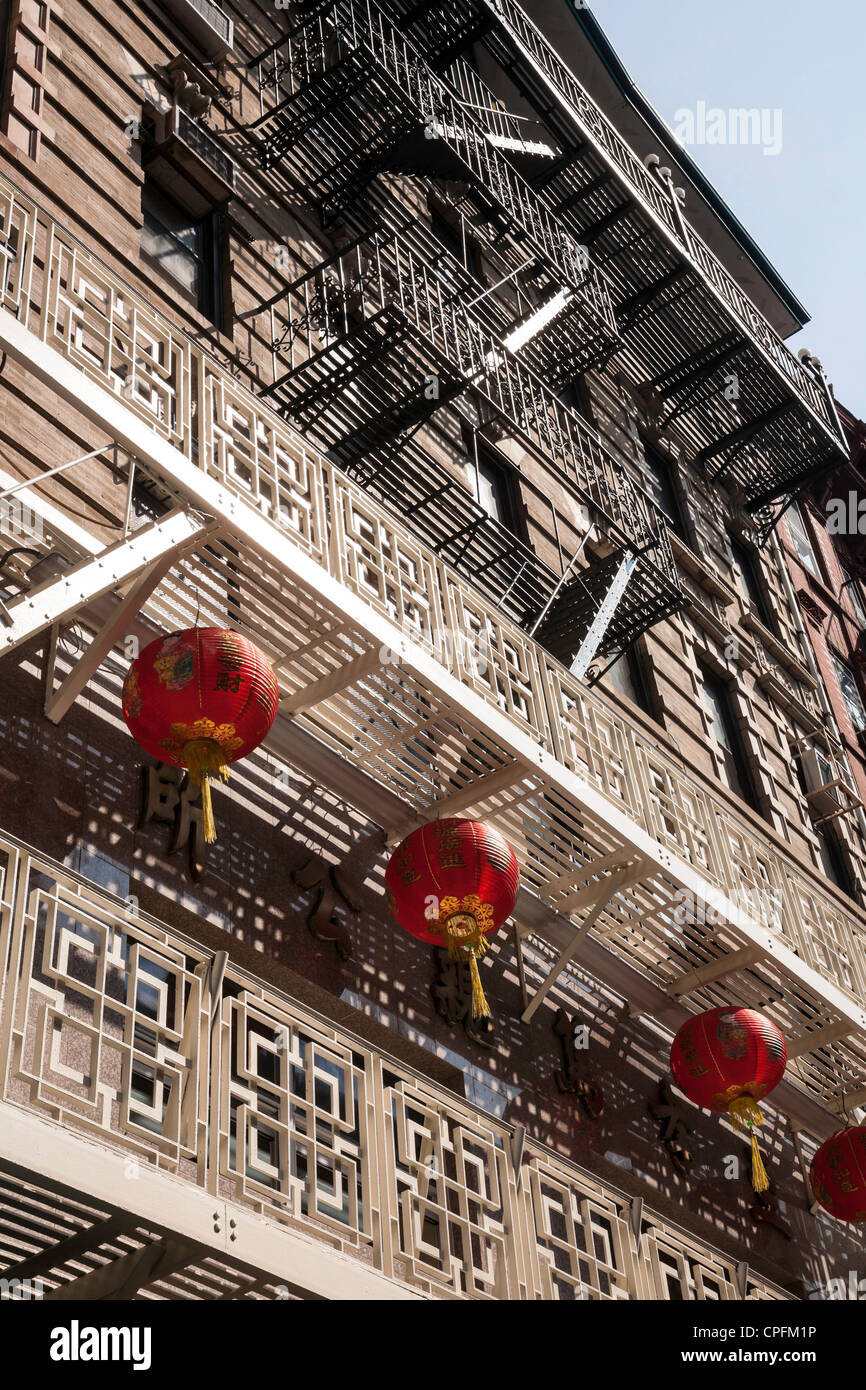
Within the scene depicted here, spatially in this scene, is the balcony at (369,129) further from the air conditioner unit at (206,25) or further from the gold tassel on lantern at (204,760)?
the gold tassel on lantern at (204,760)

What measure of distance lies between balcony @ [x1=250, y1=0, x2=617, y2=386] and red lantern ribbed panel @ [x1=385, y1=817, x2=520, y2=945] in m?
9.74

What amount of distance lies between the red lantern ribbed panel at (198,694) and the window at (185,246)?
688cm

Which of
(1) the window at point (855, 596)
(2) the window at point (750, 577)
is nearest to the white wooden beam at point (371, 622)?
(2) the window at point (750, 577)

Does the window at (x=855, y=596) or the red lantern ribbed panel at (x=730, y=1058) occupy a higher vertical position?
the window at (x=855, y=596)

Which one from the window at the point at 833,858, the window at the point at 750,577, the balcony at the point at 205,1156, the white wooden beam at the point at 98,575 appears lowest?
the balcony at the point at 205,1156

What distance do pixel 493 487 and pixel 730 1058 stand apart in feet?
29.1

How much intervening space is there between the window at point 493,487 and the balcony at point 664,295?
477 centimetres

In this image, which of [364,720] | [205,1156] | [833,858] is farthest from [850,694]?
[205,1156]

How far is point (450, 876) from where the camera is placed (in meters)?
9.75

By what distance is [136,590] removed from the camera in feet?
31.1

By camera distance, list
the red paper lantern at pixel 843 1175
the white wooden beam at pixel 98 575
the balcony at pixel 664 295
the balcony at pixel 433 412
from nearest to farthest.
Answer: the white wooden beam at pixel 98 575
the red paper lantern at pixel 843 1175
the balcony at pixel 433 412
the balcony at pixel 664 295

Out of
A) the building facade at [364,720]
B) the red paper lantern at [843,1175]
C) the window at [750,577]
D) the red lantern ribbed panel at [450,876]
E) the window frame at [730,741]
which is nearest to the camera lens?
the building facade at [364,720]

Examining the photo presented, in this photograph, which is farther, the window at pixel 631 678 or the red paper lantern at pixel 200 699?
the window at pixel 631 678

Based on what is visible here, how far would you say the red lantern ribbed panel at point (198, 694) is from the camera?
848 cm
